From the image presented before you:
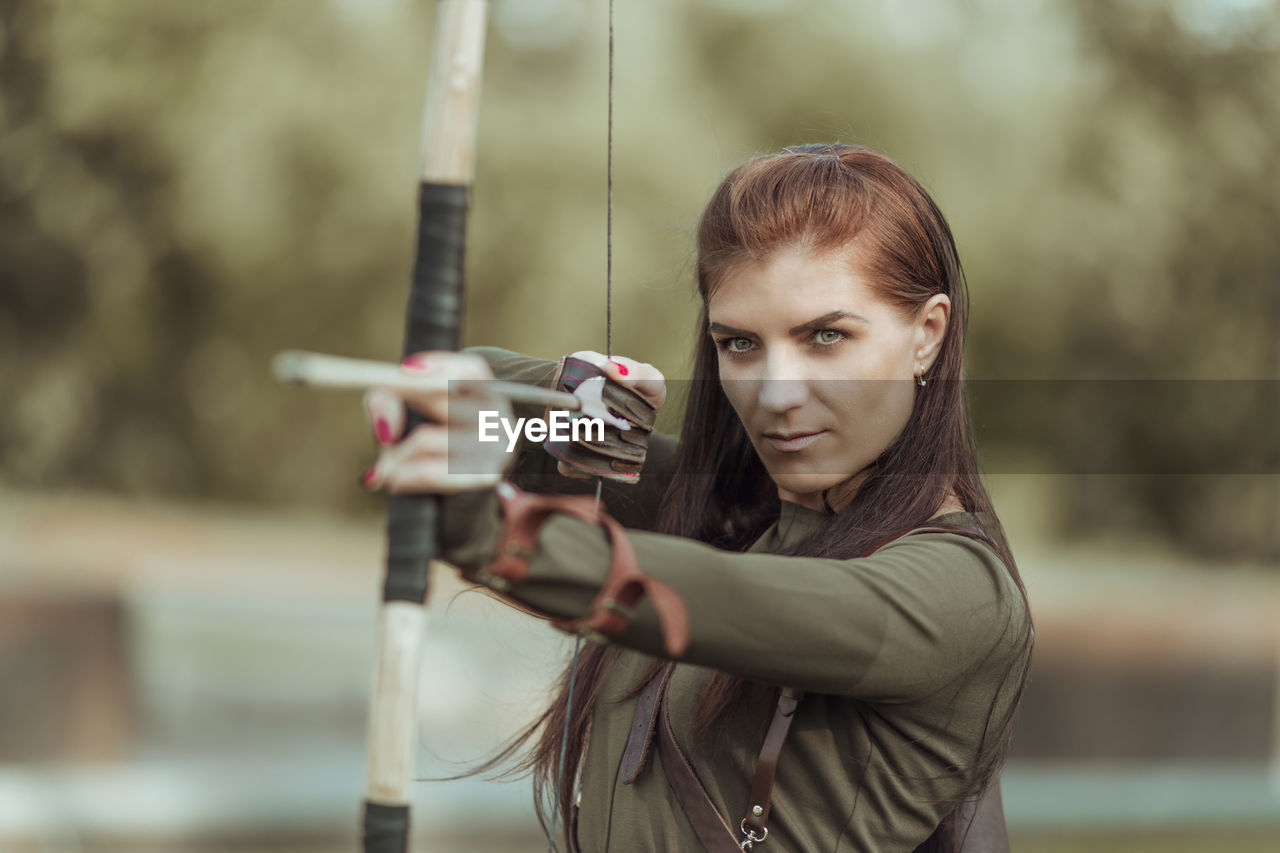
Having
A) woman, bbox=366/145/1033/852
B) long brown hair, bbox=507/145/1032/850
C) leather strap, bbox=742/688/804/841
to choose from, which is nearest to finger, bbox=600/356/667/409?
woman, bbox=366/145/1033/852

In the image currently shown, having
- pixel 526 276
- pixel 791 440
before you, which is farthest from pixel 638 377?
pixel 526 276

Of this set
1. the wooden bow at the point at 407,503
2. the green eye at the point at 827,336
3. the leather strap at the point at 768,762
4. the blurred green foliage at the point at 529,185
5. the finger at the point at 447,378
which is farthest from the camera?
the blurred green foliage at the point at 529,185

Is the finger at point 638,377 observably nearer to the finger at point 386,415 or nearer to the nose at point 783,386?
the nose at point 783,386

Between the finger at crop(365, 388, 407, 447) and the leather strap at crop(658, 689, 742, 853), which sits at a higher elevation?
the finger at crop(365, 388, 407, 447)

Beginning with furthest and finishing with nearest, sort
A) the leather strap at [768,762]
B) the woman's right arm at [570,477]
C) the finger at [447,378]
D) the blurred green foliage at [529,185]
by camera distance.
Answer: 1. the blurred green foliage at [529,185]
2. the woman's right arm at [570,477]
3. the leather strap at [768,762]
4. the finger at [447,378]

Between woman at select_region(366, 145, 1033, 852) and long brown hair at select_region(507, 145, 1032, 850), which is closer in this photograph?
woman at select_region(366, 145, 1033, 852)

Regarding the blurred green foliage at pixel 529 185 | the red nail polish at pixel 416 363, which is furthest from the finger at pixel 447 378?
the blurred green foliage at pixel 529 185

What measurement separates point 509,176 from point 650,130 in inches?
46.8

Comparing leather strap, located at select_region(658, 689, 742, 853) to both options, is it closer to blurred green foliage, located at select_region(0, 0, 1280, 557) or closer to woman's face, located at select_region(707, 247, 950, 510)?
woman's face, located at select_region(707, 247, 950, 510)

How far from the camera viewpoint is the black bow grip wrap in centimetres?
167

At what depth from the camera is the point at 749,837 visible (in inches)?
53.4

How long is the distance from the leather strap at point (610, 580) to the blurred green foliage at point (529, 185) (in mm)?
8179

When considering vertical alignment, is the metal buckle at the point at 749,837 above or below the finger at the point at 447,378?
below

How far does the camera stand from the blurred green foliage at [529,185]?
9914 mm
